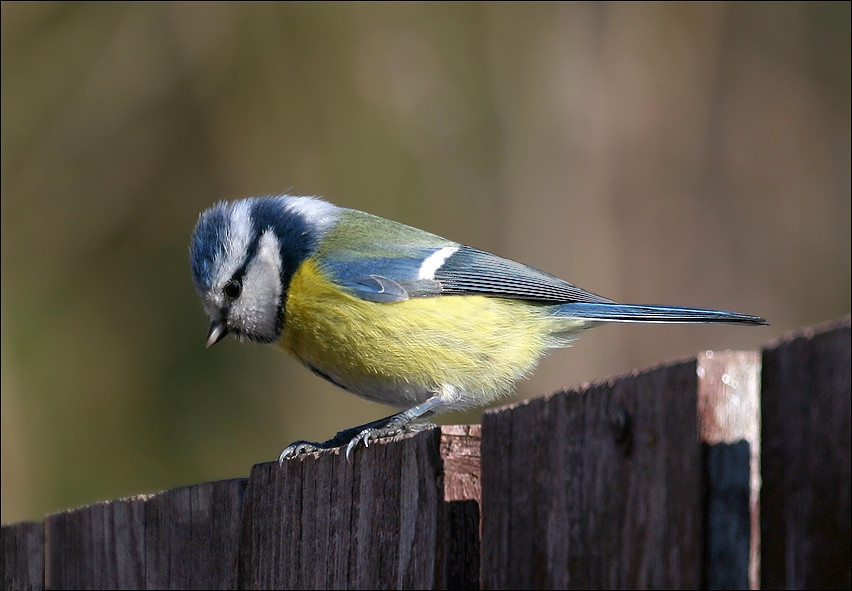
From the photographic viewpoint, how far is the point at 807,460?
1.03 metres

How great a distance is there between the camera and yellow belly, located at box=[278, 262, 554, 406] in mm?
2945

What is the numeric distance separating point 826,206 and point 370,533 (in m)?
4.14

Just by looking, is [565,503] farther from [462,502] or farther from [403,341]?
[403,341]

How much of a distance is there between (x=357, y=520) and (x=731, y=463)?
0.71 metres

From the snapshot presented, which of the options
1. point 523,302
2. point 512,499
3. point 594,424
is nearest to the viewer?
point 594,424

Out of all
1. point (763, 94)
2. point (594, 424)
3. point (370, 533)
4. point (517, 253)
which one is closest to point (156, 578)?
point (370, 533)

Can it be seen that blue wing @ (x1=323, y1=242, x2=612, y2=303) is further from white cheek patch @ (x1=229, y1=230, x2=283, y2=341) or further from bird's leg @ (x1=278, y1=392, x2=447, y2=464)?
bird's leg @ (x1=278, y1=392, x2=447, y2=464)

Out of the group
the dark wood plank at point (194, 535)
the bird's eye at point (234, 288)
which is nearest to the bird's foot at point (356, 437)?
the dark wood plank at point (194, 535)

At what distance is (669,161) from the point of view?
5.21 metres

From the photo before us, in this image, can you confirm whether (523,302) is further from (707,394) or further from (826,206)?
(826,206)

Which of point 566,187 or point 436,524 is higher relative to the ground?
point 566,187

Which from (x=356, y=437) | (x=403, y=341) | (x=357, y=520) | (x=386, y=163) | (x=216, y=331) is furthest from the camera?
(x=386, y=163)

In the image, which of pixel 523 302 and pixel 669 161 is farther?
pixel 669 161

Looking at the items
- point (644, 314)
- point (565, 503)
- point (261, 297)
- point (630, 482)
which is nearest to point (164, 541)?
point (565, 503)
